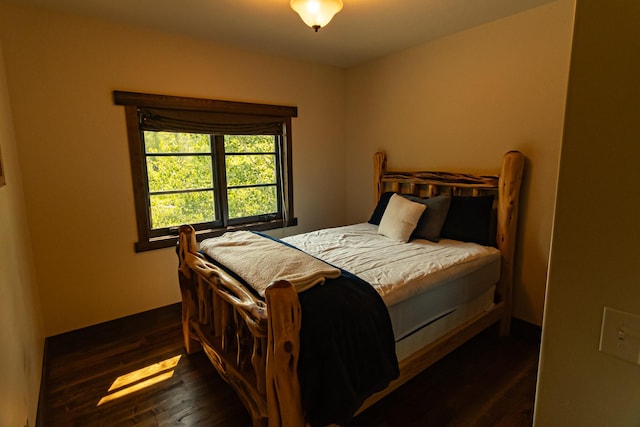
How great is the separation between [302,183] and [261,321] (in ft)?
8.27

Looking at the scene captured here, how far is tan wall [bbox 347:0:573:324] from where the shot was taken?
7.79ft

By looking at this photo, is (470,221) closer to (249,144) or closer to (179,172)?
(249,144)

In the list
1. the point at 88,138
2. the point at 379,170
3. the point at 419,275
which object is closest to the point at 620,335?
the point at 419,275

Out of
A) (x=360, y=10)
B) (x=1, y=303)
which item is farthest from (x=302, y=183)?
(x=1, y=303)

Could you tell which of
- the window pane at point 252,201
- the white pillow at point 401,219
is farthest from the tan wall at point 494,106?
the window pane at point 252,201

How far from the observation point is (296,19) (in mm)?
2518

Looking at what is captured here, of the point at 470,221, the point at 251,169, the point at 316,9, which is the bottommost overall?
the point at 470,221

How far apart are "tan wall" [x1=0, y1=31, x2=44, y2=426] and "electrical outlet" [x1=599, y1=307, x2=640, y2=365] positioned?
176cm

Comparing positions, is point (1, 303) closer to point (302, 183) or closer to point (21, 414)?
point (21, 414)

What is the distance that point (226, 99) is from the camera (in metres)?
3.13

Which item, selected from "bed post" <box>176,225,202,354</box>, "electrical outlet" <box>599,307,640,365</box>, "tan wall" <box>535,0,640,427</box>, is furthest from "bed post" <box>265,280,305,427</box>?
"bed post" <box>176,225,202,354</box>

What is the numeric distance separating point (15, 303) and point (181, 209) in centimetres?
155

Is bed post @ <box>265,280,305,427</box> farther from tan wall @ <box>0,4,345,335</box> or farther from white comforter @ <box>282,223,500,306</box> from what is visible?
tan wall @ <box>0,4,345,335</box>

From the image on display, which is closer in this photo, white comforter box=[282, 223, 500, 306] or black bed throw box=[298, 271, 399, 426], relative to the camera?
black bed throw box=[298, 271, 399, 426]
